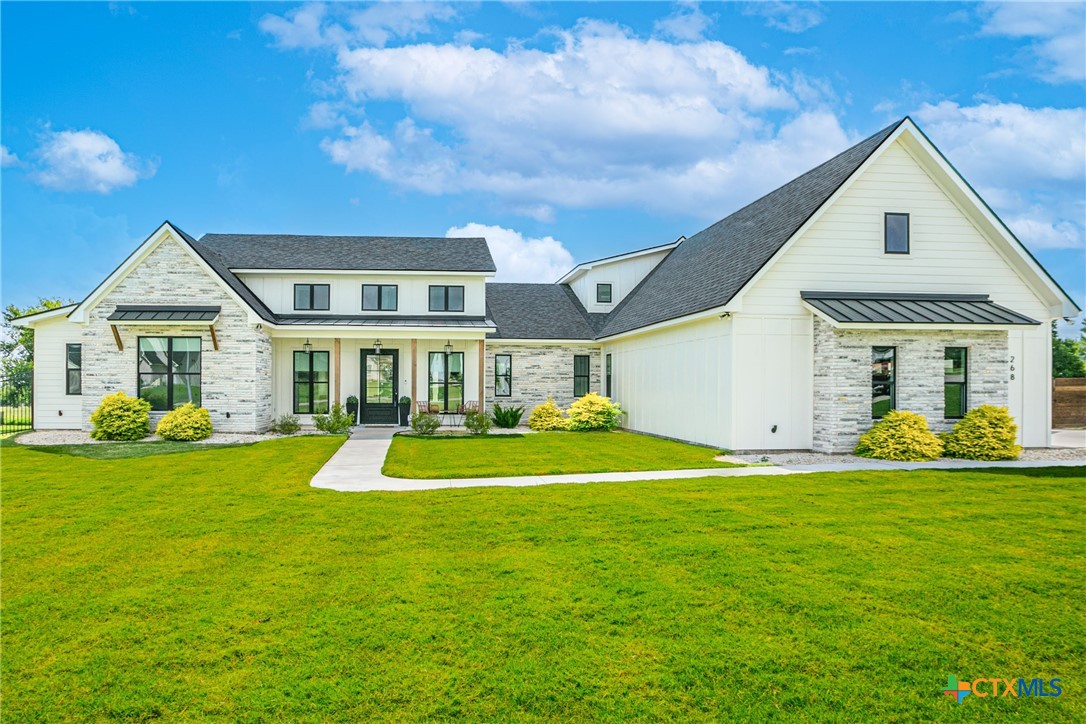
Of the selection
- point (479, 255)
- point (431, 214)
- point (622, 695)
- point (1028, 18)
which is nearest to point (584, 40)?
point (479, 255)

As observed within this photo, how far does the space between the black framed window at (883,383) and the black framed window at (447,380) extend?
44.8ft

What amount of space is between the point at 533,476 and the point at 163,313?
43.8 ft

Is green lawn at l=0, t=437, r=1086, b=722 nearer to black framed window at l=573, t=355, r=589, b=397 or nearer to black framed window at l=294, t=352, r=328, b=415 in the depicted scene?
black framed window at l=294, t=352, r=328, b=415

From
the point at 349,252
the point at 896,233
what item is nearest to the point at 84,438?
the point at 349,252

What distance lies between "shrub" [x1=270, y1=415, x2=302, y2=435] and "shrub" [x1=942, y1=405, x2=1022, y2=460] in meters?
17.6

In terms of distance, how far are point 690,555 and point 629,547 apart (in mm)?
641

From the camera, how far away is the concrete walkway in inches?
411

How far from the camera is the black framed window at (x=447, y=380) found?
2291 centimetres

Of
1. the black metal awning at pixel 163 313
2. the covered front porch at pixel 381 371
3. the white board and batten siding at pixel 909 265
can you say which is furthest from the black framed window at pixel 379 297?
the white board and batten siding at pixel 909 265

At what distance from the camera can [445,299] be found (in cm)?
2347

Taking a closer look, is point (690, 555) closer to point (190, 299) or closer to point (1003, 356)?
point (1003, 356)

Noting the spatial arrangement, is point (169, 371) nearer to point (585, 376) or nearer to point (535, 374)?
point (535, 374)

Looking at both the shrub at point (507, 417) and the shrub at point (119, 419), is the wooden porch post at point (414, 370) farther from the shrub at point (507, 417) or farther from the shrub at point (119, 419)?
the shrub at point (119, 419)

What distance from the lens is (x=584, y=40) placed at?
17.6 m
